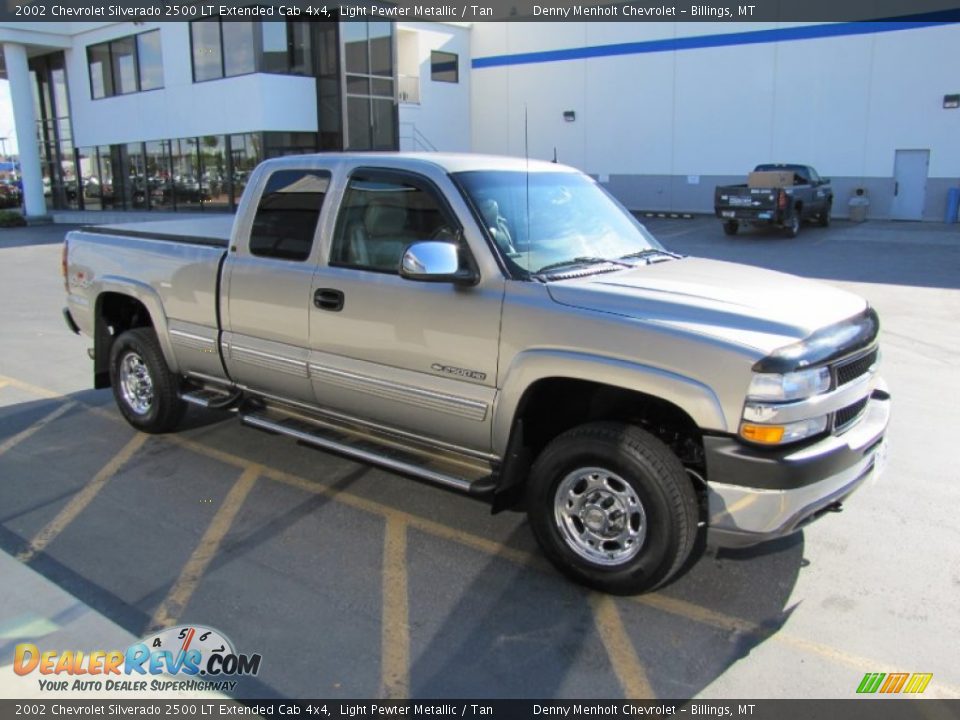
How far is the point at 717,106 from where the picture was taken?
28141mm

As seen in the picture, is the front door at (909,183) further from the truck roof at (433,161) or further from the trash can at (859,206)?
the truck roof at (433,161)

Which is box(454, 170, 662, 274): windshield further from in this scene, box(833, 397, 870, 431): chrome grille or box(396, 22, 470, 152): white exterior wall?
box(396, 22, 470, 152): white exterior wall

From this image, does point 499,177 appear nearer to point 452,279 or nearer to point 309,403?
point 452,279

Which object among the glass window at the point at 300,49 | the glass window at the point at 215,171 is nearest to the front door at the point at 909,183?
the glass window at the point at 300,49

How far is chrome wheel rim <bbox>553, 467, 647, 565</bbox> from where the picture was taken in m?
3.58

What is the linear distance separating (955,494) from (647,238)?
8.13ft

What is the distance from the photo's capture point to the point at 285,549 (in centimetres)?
420

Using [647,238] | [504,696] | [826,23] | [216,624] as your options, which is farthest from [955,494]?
[826,23]

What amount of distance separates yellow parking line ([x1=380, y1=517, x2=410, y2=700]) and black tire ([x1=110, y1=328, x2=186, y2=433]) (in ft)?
7.41

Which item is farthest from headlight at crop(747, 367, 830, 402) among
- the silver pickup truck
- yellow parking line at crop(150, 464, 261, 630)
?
yellow parking line at crop(150, 464, 261, 630)

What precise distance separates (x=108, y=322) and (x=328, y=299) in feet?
9.02

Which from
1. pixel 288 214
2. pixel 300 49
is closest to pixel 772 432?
pixel 288 214

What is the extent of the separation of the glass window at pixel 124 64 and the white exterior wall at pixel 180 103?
1.04 ft

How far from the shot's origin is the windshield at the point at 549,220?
4.09 m
